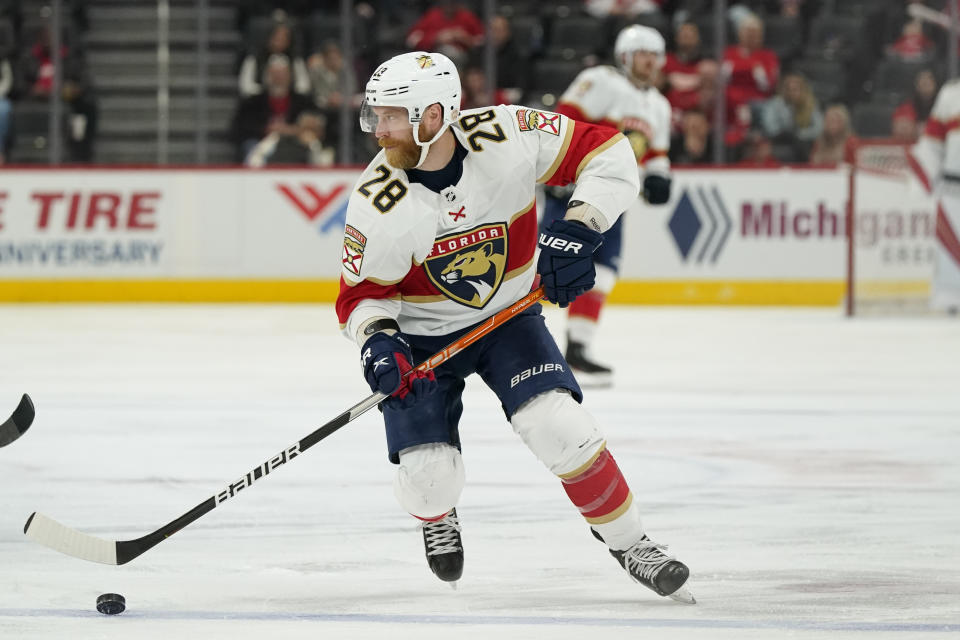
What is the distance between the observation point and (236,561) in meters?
3.34

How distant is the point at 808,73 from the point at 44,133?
4.83 meters

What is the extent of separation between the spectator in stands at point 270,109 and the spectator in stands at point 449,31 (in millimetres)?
800

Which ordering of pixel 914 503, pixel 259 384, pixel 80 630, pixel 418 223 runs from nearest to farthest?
pixel 80 630, pixel 418 223, pixel 914 503, pixel 259 384

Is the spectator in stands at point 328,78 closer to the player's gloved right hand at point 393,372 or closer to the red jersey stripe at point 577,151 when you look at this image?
the red jersey stripe at point 577,151

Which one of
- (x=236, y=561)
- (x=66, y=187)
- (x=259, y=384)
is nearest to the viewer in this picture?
(x=236, y=561)

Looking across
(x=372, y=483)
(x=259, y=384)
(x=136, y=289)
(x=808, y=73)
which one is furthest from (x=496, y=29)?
(x=372, y=483)

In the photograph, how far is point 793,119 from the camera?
33.6ft

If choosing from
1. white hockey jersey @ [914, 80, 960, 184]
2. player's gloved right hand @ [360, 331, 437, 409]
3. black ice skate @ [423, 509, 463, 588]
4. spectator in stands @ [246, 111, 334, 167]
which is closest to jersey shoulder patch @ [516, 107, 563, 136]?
player's gloved right hand @ [360, 331, 437, 409]

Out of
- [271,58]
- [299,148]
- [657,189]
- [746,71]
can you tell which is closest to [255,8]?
[271,58]

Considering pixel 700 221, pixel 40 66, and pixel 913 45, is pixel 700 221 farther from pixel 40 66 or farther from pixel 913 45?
pixel 40 66

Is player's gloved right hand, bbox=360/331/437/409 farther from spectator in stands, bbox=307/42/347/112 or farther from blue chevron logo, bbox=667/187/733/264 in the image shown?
spectator in stands, bbox=307/42/347/112

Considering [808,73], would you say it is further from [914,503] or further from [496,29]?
[914,503]

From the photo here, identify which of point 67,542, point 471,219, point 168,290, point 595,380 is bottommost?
point 168,290

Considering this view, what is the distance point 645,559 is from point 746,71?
762 cm
